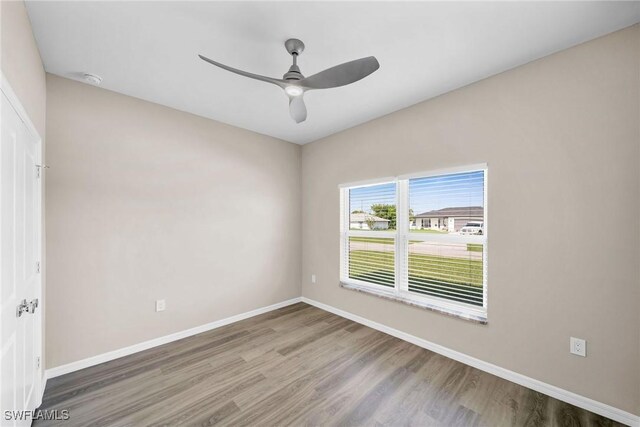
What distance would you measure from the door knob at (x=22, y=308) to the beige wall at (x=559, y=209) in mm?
3071

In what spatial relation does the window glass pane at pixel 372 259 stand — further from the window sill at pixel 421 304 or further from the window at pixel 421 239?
the window sill at pixel 421 304

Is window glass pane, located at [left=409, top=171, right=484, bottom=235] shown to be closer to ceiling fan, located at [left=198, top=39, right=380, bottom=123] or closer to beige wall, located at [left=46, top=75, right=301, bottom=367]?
ceiling fan, located at [left=198, top=39, right=380, bottom=123]

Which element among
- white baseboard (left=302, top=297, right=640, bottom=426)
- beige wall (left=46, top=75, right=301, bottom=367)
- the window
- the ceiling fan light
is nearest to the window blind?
the window

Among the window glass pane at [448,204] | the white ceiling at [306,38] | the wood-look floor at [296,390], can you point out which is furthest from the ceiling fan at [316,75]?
the wood-look floor at [296,390]

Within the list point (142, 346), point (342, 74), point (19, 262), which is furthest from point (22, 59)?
point (142, 346)

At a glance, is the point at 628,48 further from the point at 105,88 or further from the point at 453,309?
the point at 105,88

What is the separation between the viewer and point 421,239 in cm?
288

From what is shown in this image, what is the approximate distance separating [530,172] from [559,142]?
267 millimetres

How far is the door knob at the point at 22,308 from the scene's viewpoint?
1.42m

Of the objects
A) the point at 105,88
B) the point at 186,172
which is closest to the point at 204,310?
the point at 186,172

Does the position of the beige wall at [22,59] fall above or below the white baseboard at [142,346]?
above

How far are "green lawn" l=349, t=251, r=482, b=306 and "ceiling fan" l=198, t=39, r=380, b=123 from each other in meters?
2.00

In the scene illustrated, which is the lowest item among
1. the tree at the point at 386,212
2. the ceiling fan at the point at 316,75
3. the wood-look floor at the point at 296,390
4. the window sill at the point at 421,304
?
the wood-look floor at the point at 296,390

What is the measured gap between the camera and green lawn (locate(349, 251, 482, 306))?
249 cm
